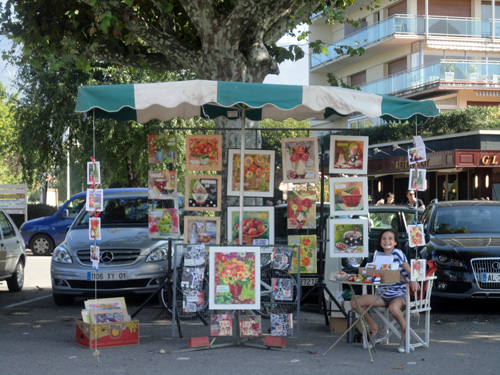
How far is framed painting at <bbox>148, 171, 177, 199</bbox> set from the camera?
976 centimetres

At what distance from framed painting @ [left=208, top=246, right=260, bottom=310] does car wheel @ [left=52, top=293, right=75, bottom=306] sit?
4.64m

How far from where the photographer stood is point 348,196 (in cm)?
916

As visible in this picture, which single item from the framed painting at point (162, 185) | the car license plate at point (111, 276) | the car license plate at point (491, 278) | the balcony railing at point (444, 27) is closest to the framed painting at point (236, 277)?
the framed painting at point (162, 185)

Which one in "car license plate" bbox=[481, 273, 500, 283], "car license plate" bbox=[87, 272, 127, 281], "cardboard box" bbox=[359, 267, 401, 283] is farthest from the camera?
"car license plate" bbox=[87, 272, 127, 281]

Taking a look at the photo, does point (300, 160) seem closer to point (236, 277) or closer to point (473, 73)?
point (236, 277)

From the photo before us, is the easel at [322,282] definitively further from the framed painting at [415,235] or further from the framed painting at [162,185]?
the framed painting at [162,185]

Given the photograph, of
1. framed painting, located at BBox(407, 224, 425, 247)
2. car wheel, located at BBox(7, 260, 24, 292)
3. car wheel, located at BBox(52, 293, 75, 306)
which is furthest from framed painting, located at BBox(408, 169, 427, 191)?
car wheel, located at BBox(7, 260, 24, 292)

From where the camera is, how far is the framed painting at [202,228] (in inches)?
359

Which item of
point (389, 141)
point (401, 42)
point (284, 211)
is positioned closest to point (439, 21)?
point (401, 42)

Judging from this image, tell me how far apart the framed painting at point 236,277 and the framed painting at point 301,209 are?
1.39 metres

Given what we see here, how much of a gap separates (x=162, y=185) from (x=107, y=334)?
2.23 m

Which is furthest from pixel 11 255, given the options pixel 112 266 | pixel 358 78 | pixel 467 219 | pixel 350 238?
pixel 358 78

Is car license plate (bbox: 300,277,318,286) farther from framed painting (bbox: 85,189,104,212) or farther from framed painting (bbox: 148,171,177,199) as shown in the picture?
framed painting (bbox: 85,189,104,212)

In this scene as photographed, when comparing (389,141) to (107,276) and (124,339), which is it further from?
(124,339)
